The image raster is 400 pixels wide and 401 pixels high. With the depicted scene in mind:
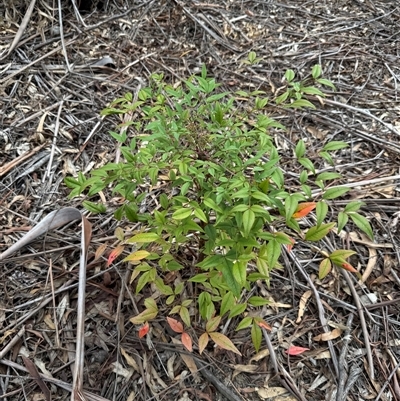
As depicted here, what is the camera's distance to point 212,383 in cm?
148

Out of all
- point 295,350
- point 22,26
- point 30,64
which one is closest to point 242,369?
point 295,350

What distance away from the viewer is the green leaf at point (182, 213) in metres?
1.18

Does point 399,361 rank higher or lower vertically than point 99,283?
lower

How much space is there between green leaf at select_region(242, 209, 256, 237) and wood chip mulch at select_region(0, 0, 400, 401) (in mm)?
619

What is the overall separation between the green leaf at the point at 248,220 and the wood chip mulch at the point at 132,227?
24.4 inches

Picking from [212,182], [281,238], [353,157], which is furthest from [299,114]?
[281,238]

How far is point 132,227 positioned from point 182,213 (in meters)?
0.71

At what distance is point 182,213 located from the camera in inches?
47.2

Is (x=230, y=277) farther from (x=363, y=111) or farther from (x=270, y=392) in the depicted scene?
(x=363, y=111)

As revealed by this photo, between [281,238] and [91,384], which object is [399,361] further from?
[91,384]

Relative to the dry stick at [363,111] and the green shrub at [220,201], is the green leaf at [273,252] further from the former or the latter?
the dry stick at [363,111]

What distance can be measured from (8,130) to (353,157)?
1819 mm

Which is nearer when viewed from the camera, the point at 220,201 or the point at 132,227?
the point at 220,201

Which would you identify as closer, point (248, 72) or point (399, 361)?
point (399, 361)
